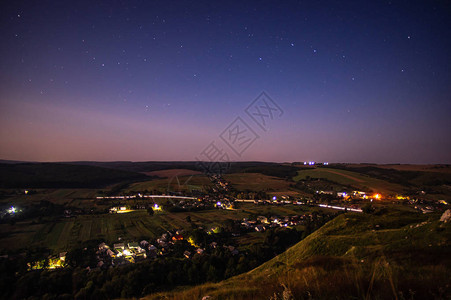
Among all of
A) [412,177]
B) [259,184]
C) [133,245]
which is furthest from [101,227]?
[412,177]

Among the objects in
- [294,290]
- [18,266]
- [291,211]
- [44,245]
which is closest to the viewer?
[294,290]

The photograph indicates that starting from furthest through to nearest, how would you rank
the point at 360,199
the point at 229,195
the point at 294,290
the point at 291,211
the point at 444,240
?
the point at 229,195 < the point at 360,199 < the point at 291,211 < the point at 444,240 < the point at 294,290

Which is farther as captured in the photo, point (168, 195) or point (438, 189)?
point (168, 195)

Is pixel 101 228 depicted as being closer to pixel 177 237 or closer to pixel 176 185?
pixel 177 237

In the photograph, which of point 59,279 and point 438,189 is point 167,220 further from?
point 438,189

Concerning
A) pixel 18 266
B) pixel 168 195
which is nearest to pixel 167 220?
pixel 18 266

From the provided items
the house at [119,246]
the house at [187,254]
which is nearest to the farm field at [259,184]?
the house at [187,254]
